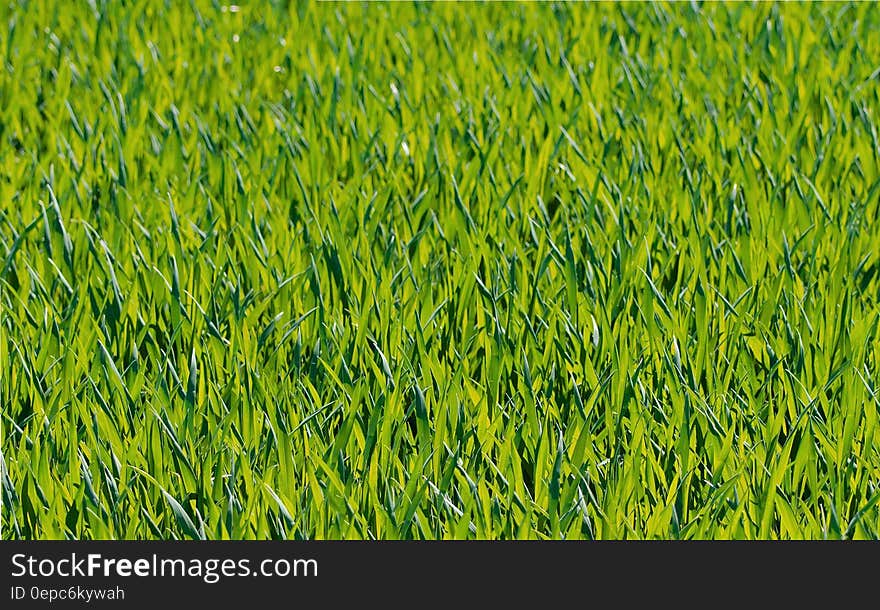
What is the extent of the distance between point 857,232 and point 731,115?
34.2 inches

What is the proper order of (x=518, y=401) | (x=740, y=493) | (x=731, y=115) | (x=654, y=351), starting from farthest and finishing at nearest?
(x=731, y=115), (x=654, y=351), (x=518, y=401), (x=740, y=493)

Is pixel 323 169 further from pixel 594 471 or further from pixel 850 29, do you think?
pixel 850 29

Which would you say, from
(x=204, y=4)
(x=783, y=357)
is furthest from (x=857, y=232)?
(x=204, y=4)

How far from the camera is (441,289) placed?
2352 millimetres

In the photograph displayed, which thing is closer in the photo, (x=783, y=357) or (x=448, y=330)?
(x=783, y=357)

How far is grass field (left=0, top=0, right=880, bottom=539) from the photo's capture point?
5.74ft

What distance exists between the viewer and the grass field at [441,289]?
1.75 meters

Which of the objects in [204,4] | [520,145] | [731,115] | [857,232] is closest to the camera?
[857,232]

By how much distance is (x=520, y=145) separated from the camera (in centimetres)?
314

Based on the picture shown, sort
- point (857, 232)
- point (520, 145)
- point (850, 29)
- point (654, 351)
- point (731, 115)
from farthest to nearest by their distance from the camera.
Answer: point (850, 29)
point (731, 115)
point (520, 145)
point (857, 232)
point (654, 351)

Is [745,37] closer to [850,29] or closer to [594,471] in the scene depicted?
[850,29]

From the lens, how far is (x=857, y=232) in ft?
8.60

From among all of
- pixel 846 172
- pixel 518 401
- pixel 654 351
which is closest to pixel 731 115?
pixel 846 172

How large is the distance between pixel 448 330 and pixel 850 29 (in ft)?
8.74
